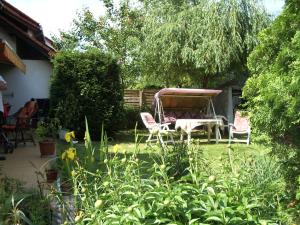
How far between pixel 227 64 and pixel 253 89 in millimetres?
11569

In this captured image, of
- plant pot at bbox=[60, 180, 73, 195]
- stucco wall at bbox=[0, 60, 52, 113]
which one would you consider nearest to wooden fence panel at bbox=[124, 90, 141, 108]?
stucco wall at bbox=[0, 60, 52, 113]

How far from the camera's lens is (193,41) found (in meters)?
15.9

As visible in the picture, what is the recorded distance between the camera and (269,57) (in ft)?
12.8

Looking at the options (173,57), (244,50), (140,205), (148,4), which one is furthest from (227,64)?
(140,205)

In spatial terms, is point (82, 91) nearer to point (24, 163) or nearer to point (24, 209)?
point (24, 163)

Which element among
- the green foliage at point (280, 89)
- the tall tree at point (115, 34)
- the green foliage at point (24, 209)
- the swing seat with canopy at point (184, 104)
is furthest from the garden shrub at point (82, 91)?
the green foliage at point (280, 89)

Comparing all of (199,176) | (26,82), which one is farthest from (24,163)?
(26,82)

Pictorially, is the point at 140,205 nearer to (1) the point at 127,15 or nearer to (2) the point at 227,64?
(2) the point at 227,64

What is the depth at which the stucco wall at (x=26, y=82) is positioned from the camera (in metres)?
16.2

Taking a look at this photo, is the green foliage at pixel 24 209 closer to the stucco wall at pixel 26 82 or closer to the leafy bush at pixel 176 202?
the leafy bush at pixel 176 202

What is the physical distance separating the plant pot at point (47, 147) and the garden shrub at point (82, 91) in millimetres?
3221

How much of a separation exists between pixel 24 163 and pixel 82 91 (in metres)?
4.64

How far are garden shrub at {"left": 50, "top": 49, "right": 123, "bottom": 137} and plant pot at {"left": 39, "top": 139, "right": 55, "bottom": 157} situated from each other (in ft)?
10.6

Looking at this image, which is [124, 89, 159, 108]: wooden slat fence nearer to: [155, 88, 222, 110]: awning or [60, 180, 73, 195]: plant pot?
[155, 88, 222, 110]: awning
